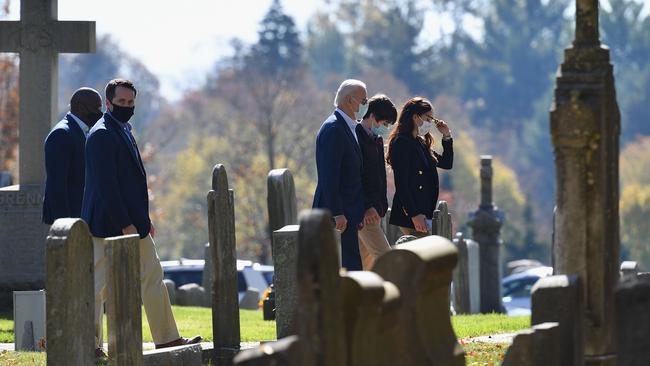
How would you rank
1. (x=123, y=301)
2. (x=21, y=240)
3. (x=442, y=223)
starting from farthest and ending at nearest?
1. (x=21, y=240)
2. (x=442, y=223)
3. (x=123, y=301)

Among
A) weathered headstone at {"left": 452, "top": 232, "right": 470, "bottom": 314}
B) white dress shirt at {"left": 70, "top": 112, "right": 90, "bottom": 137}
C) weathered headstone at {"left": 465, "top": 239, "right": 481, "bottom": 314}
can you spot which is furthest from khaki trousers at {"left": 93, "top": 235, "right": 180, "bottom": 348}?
weathered headstone at {"left": 465, "top": 239, "right": 481, "bottom": 314}

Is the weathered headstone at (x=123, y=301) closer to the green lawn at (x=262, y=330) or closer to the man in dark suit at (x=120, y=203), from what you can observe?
the man in dark suit at (x=120, y=203)

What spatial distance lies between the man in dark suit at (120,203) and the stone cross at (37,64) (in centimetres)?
605

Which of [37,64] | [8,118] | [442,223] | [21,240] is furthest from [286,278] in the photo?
[8,118]

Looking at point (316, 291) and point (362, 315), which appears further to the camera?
point (362, 315)

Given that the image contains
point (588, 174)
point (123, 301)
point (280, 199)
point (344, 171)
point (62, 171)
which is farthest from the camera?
point (280, 199)

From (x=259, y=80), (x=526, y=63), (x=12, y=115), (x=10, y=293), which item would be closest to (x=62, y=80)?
(x=526, y=63)

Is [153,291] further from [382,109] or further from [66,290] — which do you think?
[382,109]

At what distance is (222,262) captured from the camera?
13383mm

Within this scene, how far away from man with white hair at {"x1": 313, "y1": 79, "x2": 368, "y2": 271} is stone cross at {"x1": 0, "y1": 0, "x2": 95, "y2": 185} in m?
5.66

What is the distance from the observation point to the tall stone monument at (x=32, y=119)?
60.6ft

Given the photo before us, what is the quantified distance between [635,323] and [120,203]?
4573mm

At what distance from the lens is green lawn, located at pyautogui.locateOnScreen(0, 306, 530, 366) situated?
13.0 meters

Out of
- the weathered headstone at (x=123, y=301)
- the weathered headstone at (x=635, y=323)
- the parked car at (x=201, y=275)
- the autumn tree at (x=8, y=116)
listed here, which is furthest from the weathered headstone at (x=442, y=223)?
the autumn tree at (x=8, y=116)
